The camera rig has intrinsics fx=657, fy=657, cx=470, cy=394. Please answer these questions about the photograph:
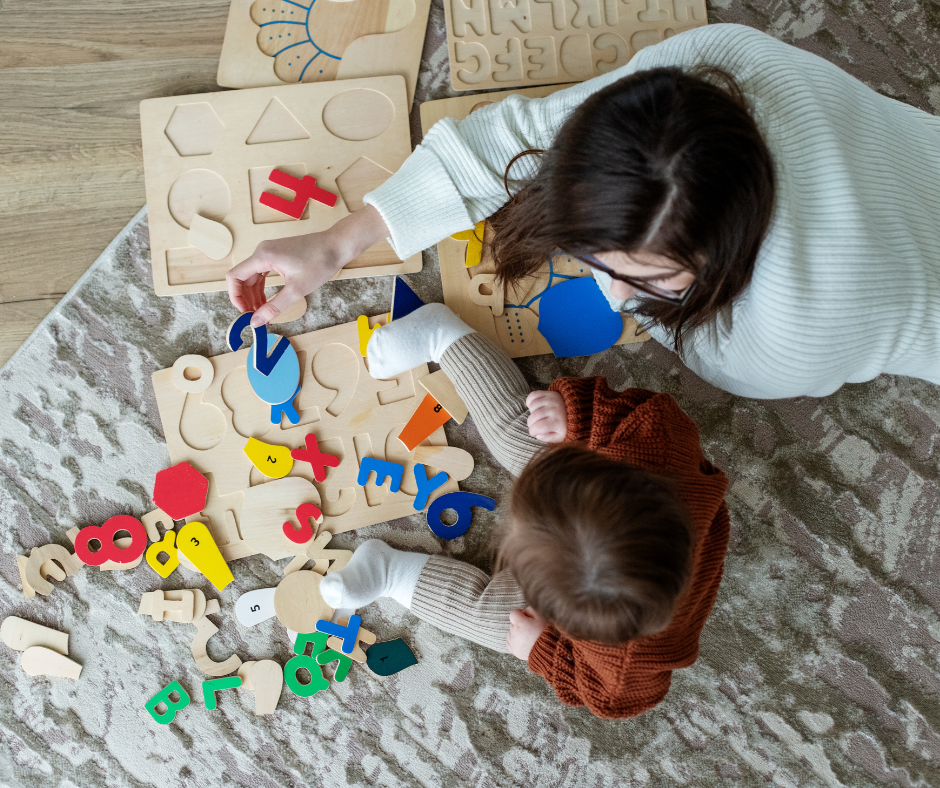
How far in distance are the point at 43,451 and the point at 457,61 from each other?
785mm

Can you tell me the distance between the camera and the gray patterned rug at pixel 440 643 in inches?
35.5

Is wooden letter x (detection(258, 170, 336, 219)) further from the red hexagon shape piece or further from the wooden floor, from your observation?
the red hexagon shape piece

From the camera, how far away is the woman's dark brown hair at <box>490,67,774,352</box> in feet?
1.59

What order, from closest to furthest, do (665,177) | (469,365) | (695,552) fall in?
(665,177)
(695,552)
(469,365)

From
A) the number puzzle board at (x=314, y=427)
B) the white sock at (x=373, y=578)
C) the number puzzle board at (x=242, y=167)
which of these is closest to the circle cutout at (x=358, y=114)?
the number puzzle board at (x=242, y=167)

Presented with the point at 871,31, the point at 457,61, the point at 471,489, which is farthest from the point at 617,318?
the point at 871,31

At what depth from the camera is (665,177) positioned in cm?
49

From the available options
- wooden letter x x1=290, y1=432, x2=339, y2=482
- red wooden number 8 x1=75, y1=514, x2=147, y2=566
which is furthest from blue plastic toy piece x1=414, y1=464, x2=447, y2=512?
red wooden number 8 x1=75, y1=514, x2=147, y2=566

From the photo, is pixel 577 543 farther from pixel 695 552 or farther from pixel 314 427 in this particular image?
pixel 314 427

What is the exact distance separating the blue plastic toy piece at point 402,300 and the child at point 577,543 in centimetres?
3

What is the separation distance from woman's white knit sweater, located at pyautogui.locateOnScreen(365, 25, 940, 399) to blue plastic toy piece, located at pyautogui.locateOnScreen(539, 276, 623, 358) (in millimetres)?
164

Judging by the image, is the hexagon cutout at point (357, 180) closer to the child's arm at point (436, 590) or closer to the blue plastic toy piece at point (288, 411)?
the blue plastic toy piece at point (288, 411)

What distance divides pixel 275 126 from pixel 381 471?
0.49m

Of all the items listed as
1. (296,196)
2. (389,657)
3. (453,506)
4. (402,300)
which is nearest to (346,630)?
(389,657)
